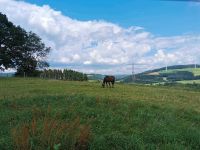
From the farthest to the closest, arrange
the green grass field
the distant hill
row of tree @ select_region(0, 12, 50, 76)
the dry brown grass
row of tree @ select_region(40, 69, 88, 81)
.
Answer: row of tree @ select_region(40, 69, 88, 81) < the distant hill < row of tree @ select_region(0, 12, 50, 76) < the green grass field < the dry brown grass

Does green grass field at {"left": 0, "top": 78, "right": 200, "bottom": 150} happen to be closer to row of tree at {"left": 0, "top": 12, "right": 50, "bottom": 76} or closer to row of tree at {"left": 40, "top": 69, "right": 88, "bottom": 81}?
row of tree at {"left": 0, "top": 12, "right": 50, "bottom": 76}

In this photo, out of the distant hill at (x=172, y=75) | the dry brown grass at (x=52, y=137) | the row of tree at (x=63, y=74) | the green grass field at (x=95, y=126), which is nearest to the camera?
the dry brown grass at (x=52, y=137)

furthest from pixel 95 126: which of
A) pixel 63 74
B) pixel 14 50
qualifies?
pixel 63 74

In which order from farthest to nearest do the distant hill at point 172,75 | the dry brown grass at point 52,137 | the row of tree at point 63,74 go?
the row of tree at point 63,74
the distant hill at point 172,75
the dry brown grass at point 52,137

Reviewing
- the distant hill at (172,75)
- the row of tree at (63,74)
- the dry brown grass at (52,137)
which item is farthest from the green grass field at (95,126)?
the row of tree at (63,74)

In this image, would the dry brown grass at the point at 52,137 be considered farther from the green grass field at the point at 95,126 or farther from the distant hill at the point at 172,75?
the distant hill at the point at 172,75

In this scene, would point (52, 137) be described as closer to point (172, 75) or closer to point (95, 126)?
point (95, 126)

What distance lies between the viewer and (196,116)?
1825cm

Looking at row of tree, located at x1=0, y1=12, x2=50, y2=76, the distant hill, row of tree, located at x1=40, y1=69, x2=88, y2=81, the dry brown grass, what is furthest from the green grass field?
row of tree, located at x1=40, y1=69, x2=88, y2=81

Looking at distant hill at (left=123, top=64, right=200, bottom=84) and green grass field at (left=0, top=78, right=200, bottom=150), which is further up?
→ distant hill at (left=123, top=64, right=200, bottom=84)

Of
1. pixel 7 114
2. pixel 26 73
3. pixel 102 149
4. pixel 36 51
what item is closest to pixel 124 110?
pixel 7 114

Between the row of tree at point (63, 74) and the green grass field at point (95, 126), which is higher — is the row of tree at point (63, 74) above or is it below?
above

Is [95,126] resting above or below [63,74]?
below

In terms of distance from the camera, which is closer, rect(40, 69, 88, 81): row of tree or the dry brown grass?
the dry brown grass
